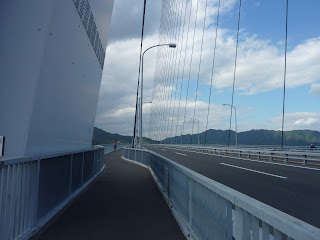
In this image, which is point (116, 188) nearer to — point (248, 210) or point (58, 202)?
point (58, 202)

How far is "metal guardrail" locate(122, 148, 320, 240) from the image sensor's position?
6.77 feet

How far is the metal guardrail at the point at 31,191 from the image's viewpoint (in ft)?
13.8

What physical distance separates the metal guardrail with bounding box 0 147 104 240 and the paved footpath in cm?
31

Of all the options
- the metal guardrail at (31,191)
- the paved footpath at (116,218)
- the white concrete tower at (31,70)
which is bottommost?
the paved footpath at (116,218)

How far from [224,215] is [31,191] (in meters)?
→ 3.50

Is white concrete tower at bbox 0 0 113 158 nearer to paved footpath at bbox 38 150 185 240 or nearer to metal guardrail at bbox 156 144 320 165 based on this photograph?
paved footpath at bbox 38 150 185 240

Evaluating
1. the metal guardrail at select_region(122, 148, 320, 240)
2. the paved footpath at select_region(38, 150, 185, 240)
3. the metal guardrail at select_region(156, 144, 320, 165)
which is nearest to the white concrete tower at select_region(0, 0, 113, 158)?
the paved footpath at select_region(38, 150, 185, 240)

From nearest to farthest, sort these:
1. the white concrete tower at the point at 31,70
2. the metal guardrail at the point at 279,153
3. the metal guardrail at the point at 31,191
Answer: the metal guardrail at the point at 31,191
the white concrete tower at the point at 31,70
the metal guardrail at the point at 279,153

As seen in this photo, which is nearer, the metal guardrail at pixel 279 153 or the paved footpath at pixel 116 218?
the paved footpath at pixel 116 218

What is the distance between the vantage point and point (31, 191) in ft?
17.0

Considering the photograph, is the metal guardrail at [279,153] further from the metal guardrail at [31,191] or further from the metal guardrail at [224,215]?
the metal guardrail at [31,191]

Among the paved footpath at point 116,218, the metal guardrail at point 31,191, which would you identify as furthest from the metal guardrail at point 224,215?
the metal guardrail at point 31,191

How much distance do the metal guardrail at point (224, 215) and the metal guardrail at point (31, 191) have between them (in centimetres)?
268

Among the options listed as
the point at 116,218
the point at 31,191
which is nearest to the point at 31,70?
the point at 31,191
